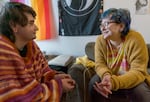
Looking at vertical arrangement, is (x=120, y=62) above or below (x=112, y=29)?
below

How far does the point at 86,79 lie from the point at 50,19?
1.32 metres

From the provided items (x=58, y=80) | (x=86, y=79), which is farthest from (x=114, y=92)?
(x=58, y=80)

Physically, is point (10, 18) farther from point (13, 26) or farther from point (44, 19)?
point (44, 19)

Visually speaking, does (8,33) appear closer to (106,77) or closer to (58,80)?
(58,80)

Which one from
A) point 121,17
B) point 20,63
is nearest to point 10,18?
point 20,63

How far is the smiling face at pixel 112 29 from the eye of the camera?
1991mm

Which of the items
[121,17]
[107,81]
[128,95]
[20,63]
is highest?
[121,17]

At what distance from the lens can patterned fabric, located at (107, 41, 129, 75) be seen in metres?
1.98

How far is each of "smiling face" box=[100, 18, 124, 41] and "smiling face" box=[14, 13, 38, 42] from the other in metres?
0.75

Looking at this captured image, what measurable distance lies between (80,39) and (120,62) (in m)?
1.22

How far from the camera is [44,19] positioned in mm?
3143

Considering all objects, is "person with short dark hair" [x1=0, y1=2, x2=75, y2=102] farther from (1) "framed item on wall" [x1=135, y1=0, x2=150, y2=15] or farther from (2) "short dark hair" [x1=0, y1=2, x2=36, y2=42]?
(1) "framed item on wall" [x1=135, y1=0, x2=150, y2=15]

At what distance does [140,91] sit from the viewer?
178 centimetres

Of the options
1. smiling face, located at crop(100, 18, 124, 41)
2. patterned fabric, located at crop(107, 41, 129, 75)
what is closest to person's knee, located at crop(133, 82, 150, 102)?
patterned fabric, located at crop(107, 41, 129, 75)
